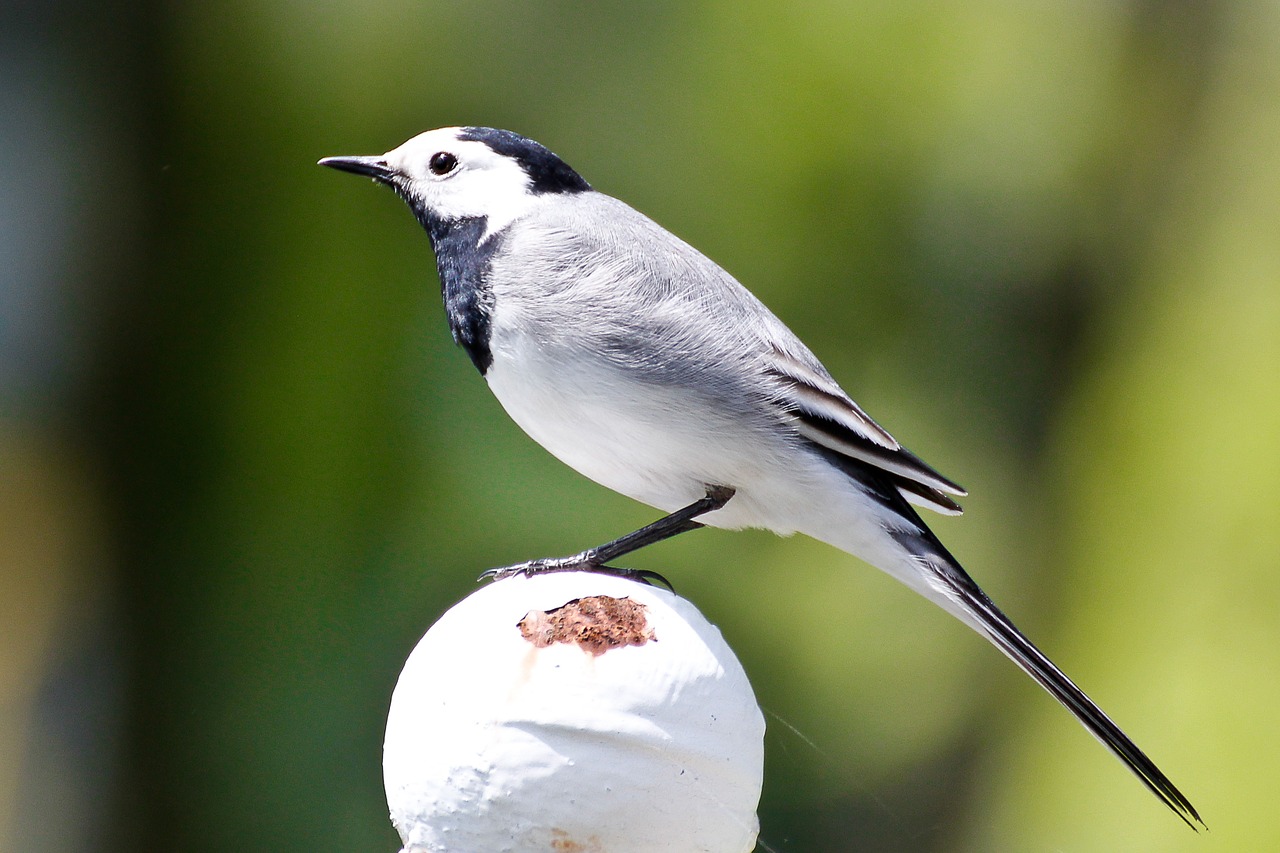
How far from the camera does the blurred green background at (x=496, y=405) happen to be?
403 cm

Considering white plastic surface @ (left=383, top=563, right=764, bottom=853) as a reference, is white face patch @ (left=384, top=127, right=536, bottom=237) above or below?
above

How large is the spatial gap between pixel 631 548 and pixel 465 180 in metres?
0.78

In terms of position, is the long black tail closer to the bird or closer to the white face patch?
the bird

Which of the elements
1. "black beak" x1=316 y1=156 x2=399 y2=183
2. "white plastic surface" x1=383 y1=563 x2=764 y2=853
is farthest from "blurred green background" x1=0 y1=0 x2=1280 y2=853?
"white plastic surface" x1=383 y1=563 x2=764 y2=853

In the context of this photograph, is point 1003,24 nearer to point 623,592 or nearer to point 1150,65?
point 1150,65

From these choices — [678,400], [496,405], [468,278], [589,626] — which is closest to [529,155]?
[468,278]

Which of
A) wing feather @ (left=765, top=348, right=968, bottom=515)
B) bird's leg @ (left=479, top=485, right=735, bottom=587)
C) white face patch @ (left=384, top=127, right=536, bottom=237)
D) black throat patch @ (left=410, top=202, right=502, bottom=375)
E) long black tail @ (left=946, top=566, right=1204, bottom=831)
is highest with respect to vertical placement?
white face patch @ (left=384, top=127, right=536, bottom=237)

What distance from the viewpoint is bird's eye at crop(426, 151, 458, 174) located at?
2145mm

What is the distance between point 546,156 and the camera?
2.12m

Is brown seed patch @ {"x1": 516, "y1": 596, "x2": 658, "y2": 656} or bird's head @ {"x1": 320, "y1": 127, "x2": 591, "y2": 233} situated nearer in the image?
brown seed patch @ {"x1": 516, "y1": 596, "x2": 658, "y2": 656}

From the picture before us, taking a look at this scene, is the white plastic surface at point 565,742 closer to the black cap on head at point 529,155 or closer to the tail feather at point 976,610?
the tail feather at point 976,610

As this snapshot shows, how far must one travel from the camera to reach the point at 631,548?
183 centimetres

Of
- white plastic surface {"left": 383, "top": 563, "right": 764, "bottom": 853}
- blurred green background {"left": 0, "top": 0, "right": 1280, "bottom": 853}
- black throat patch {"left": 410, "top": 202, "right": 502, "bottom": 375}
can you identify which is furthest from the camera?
blurred green background {"left": 0, "top": 0, "right": 1280, "bottom": 853}

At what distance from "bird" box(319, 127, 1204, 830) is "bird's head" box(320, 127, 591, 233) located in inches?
1.1
